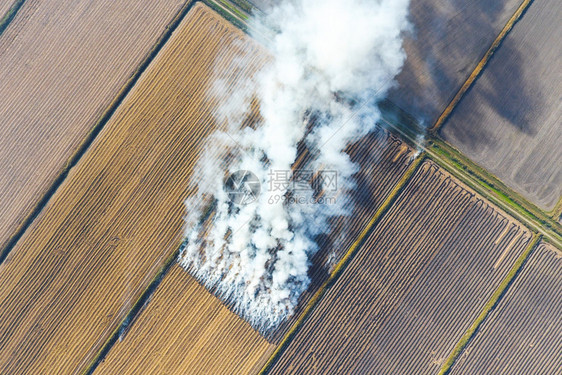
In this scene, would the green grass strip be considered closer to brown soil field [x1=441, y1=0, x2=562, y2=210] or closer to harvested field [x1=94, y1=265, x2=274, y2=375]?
brown soil field [x1=441, y1=0, x2=562, y2=210]

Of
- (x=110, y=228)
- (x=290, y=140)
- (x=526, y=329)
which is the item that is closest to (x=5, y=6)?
(x=110, y=228)

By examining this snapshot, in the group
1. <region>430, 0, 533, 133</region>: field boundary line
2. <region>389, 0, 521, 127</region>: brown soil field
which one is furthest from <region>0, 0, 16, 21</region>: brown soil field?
<region>430, 0, 533, 133</region>: field boundary line

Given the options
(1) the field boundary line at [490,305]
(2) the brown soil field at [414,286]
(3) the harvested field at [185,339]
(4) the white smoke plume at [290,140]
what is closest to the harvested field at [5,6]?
(4) the white smoke plume at [290,140]

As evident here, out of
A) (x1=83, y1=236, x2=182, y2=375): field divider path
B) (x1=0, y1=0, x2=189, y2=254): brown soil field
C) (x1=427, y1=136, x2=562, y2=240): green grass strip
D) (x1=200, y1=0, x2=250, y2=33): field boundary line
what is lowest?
(x1=83, y1=236, x2=182, y2=375): field divider path

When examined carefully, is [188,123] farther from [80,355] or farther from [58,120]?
[80,355]

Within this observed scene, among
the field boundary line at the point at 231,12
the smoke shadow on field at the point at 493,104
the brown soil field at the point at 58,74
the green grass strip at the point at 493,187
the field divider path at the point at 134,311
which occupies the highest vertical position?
the smoke shadow on field at the point at 493,104

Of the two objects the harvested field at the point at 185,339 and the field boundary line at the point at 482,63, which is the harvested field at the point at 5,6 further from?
the field boundary line at the point at 482,63

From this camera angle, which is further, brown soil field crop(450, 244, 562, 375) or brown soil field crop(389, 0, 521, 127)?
brown soil field crop(389, 0, 521, 127)
